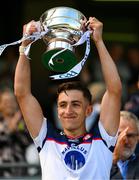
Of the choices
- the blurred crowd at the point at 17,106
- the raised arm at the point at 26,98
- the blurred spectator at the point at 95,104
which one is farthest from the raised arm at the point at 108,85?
the blurred spectator at the point at 95,104

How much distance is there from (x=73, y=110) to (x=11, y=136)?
3134 mm

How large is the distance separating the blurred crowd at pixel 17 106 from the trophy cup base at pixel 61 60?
65.9 inches

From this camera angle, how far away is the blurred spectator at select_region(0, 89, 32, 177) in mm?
8633

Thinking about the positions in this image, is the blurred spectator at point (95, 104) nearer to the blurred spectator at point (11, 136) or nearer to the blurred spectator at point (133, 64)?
the blurred spectator at point (11, 136)

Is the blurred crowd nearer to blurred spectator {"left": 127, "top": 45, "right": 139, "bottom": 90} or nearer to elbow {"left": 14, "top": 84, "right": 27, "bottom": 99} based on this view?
blurred spectator {"left": 127, "top": 45, "right": 139, "bottom": 90}

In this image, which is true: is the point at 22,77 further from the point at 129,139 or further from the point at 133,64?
the point at 133,64

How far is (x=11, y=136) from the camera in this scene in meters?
8.82

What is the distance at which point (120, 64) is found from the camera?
13.1 m

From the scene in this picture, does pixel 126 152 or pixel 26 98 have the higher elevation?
pixel 26 98

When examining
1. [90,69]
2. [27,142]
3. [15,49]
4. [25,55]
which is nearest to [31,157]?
[27,142]

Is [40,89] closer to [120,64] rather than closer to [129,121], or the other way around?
[120,64]

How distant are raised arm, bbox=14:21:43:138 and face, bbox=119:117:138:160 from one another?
3.55 ft

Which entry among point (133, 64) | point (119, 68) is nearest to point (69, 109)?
point (119, 68)

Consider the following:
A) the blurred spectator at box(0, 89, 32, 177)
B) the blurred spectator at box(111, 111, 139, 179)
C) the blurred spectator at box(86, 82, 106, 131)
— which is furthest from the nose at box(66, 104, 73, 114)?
the blurred spectator at box(86, 82, 106, 131)
